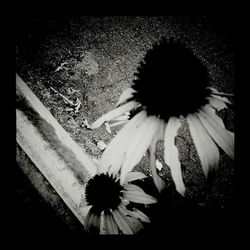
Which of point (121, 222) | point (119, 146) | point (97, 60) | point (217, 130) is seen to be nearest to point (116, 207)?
point (121, 222)

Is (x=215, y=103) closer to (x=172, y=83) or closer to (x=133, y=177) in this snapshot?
(x=172, y=83)

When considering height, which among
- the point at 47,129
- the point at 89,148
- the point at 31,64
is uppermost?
the point at 31,64

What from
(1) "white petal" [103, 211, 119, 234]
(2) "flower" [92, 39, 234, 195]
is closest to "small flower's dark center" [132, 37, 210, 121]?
(2) "flower" [92, 39, 234, 195]

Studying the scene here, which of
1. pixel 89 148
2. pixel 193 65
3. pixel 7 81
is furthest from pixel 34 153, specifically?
pixel 193 65

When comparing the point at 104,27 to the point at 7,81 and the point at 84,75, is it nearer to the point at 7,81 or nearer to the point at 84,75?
the point at 84,75

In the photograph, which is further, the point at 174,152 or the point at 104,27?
the point at 104,27

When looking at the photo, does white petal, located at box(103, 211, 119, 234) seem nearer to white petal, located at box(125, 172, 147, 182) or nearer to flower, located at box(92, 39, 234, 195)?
white petal, located at box(125, 172, 147, 182)

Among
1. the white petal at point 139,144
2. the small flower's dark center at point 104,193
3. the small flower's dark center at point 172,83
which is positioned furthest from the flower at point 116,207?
the small flower's dark center at point 172,83
